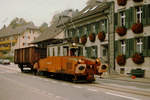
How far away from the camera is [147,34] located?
70.2 ft

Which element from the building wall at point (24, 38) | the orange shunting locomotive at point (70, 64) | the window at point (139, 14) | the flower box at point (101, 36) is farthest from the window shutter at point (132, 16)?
the building wall at point (24, 38)

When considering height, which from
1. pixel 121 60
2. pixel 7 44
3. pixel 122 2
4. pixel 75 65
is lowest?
pixel 75 65

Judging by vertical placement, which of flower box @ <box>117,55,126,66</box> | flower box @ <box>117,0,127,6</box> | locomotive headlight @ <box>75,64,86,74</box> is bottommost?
locomotive headlight @ <box>75,64,86,74</box>

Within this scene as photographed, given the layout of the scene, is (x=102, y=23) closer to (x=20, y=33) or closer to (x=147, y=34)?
(x=147, y=34)

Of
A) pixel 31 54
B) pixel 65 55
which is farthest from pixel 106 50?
pixel 65 55

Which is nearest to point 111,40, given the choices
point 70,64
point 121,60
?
point 121,60

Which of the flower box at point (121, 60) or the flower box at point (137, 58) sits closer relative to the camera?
the flower box at point (137, 58)

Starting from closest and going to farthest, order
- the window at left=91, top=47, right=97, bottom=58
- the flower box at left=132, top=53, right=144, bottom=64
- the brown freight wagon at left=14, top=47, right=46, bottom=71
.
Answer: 1. the flower box at left=132, top=53, right=144, bottom=64
2. the brown freight wagon at left=14, top=47, right=46, bottom=71
3. the window at left=91, top=47, right=97, bottom=58

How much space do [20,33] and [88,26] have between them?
5651cm

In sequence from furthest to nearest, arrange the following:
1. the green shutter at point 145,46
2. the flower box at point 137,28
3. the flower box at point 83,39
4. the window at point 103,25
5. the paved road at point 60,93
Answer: the flower box at point 83,39, the window at point 103,25, the flower box at point 137,28, the green shutter at point 145,46, the paved road at point 60,93

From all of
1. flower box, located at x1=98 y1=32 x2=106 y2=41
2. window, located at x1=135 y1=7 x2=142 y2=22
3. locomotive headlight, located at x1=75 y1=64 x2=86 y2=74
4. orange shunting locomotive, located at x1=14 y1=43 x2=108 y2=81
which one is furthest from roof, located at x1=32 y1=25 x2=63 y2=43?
locomotive headlight, located at x1=75 y1=64 x2=86 y2=74

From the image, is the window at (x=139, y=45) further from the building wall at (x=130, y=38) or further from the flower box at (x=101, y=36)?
the flower box at (x=101, y=36)

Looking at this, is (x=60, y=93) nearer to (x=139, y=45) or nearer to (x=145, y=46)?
(x=145, y=46)

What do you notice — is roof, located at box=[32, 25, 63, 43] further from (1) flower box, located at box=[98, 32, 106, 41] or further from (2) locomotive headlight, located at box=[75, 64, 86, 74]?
(2) locomotive headlight, located at box=[75, 64, 86, 74]
